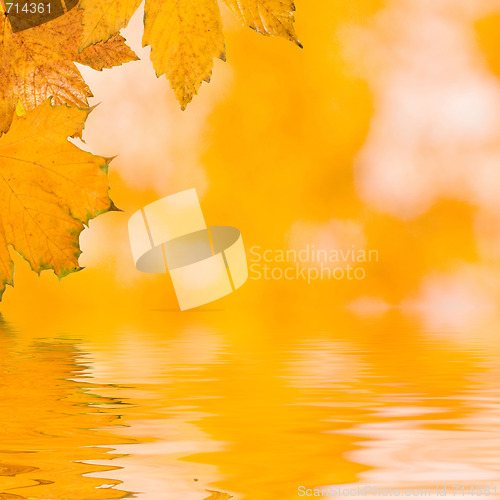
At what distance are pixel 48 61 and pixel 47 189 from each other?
0.20 metres

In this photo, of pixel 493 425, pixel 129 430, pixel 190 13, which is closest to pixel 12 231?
pixel 190 13

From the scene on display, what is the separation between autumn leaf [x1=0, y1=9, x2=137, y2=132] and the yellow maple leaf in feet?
0.44

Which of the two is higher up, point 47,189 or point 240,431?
point 47,189

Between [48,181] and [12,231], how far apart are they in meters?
0.10

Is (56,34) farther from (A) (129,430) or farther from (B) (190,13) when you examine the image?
(A) (129,430)

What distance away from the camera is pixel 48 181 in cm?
122

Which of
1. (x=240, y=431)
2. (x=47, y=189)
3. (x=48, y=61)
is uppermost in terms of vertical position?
(x=48, y=61)

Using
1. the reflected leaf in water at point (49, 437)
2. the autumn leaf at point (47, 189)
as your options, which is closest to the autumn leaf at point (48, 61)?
the autumn leaf at point (47, 189)

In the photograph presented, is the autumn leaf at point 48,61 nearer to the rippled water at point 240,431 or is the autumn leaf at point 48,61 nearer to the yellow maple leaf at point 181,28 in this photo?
the yellow maple leaf at point 181,28

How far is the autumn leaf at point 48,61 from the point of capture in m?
1.22

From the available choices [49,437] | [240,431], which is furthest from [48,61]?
[240,431]

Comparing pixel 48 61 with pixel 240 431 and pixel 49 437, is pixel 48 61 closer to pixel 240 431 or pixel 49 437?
pixel 49 437

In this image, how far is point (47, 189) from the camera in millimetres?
1229

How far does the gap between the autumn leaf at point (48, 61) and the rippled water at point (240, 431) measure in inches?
23.2
